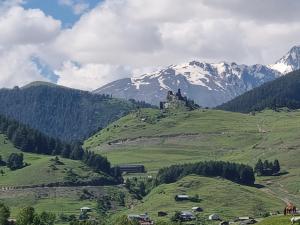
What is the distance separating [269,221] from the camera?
163 meters

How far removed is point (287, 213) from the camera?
579ft

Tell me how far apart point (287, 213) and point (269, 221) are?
15.4 metres

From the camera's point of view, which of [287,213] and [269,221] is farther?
[287,213]
